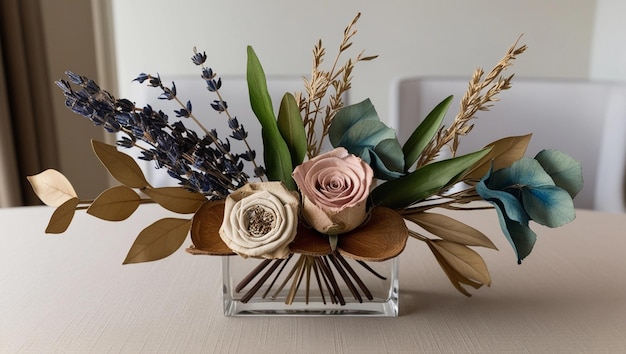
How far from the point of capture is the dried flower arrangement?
562 millimetres

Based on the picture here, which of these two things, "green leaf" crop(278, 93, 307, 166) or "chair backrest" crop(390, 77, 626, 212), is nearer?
"green leaf" crop(278, 93, 307, 166)

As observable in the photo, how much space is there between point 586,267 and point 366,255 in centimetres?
40

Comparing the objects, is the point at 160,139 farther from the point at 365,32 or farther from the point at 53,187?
the point at 365,32

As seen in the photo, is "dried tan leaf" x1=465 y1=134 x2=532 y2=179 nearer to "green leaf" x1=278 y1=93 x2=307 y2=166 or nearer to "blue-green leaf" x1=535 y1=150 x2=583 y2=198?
"blue-green leaf" x1=535 y1=150 x2=583 y2=198

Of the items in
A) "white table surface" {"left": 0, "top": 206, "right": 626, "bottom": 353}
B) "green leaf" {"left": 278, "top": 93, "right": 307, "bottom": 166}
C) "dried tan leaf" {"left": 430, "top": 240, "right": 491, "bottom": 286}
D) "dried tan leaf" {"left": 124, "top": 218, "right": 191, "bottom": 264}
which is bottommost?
"white table surface" {"left": 0, "top": 206, "right": 626, "bottom": 353}

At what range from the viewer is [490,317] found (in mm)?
662

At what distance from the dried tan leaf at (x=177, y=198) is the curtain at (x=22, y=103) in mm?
1400

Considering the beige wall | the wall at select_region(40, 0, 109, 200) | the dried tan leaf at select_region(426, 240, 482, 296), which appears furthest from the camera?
the beige wall

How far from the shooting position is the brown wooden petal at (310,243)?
0.56 m

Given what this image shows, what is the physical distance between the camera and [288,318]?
25.9 inches

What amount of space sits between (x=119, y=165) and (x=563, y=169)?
0.44 m

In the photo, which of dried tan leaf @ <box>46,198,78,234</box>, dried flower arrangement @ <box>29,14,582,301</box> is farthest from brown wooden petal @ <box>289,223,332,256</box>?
dried tan leaf @ <box>46,198,78,234</box>

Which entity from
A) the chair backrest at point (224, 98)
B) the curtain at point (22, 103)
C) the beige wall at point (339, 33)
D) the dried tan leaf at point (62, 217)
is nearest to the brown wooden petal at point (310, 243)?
the dried tan leaf at point (62, 217)

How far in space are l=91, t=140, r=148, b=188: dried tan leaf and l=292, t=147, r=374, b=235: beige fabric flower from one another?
17cm
